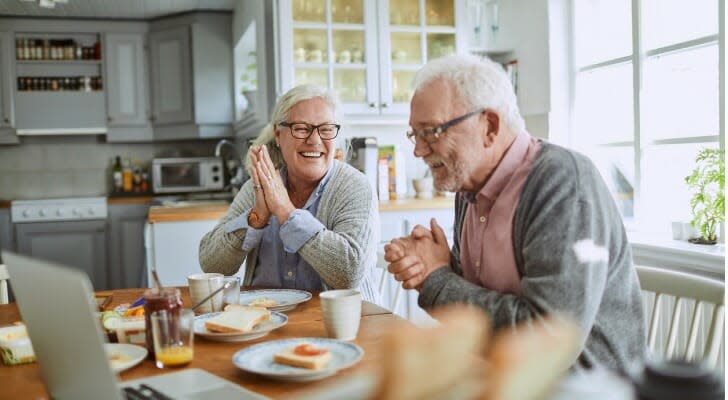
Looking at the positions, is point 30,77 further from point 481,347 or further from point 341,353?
point 481,347

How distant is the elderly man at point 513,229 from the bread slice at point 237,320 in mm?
295

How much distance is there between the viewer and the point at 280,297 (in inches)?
66.2

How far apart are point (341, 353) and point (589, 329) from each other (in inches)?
18.0

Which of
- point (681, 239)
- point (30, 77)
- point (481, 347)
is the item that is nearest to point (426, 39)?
point (681, 239)

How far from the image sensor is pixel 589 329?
1211mm

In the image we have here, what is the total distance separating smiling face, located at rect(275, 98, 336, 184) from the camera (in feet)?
6.70

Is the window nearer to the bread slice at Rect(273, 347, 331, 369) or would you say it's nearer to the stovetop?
the bread slice at Rect(273, 347, 331, 369)

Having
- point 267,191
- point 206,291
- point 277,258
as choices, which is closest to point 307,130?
point 267,191

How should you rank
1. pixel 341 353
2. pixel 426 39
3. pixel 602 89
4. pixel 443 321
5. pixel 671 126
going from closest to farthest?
pixel 443 321
pixel 341 353
pixel 671 126
pixel 602 89
pixel 426 39

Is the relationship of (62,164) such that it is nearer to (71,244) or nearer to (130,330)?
(71,244)

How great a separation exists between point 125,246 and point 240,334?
4.26 meters

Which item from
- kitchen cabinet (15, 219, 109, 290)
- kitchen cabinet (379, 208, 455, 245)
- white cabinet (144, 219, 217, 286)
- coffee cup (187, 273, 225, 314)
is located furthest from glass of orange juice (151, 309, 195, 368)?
kitchen cabinet (15, 219, 109, 290)

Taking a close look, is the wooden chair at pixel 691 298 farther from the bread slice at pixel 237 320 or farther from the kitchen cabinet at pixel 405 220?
the kitchen cabinet at pixel 405 220

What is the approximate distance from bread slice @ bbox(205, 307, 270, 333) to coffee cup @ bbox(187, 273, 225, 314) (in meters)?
0.14
